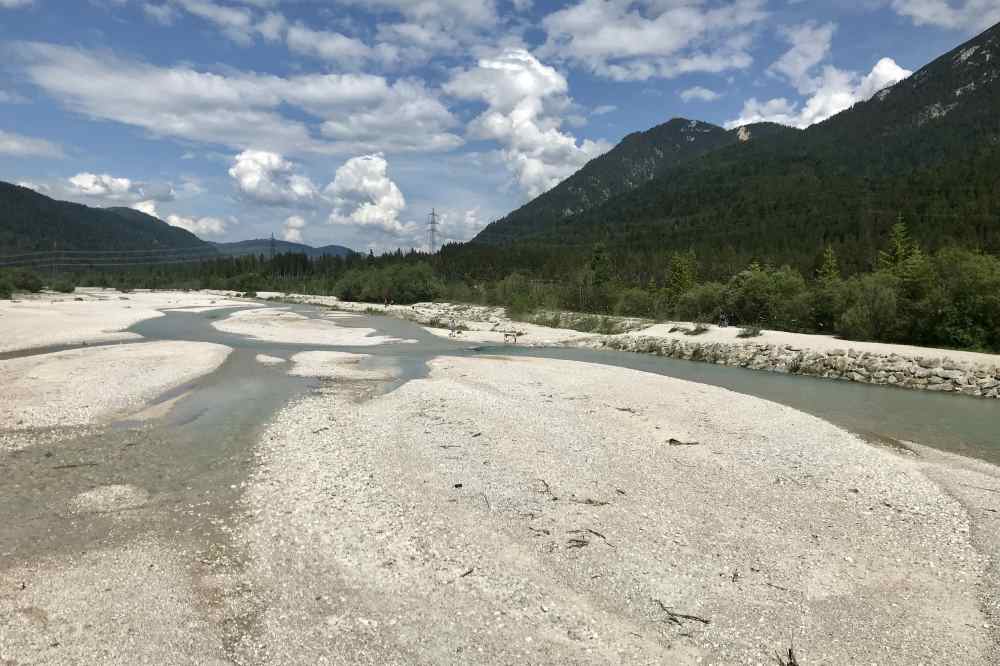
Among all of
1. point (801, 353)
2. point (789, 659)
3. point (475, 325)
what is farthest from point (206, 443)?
point (475, 325)

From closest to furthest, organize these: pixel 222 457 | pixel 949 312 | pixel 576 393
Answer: pixel 222 457 → pixel 576 393 → pixel 949 312

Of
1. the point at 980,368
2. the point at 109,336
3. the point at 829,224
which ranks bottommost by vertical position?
the point at 109,336

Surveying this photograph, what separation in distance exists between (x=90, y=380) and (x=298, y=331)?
28.8m

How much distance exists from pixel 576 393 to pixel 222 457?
13303 mm

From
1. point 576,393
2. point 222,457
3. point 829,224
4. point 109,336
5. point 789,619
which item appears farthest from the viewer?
point 829,224

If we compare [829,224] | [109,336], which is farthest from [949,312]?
[829,224]

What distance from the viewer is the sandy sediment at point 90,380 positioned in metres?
16.8

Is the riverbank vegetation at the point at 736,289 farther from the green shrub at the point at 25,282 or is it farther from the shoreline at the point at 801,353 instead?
the shoreline at the point at 801,353

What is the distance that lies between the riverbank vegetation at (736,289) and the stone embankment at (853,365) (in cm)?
815

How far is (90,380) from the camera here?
2200cm

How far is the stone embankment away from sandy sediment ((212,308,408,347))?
77.6ft

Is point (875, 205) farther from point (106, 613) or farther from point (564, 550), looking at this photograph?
point (106, 613)

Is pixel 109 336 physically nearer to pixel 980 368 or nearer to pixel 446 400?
pixel 446 400

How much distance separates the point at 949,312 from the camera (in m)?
33.9
